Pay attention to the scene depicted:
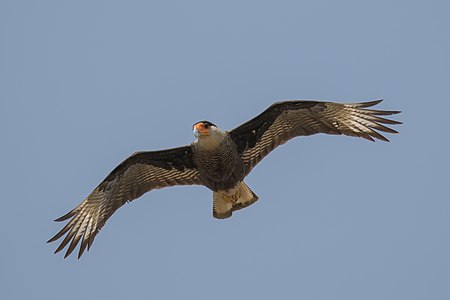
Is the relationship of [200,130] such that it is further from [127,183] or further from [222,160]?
[127,183]

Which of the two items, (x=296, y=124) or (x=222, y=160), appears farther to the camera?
(x=296, y=124)

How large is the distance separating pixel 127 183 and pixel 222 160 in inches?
70.4

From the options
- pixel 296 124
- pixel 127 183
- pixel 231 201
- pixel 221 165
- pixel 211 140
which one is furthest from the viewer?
pixel 231 201

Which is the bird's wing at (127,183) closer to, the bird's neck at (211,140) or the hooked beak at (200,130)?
the bird's neck at (211,140)

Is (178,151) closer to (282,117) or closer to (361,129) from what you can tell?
(282,117)

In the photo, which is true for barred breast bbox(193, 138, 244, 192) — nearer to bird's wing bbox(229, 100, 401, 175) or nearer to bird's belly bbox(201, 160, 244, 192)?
bird's belly bbox(201, 160, 244, 192)

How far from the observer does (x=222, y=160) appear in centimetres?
1452

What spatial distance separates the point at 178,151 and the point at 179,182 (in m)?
0.58

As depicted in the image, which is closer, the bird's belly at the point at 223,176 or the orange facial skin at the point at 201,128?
the orange facial skin at the point at 201,128

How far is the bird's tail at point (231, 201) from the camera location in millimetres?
15320

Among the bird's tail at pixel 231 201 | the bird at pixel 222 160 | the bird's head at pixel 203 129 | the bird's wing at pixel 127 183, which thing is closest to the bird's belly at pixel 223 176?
the bird at pixel 222 160

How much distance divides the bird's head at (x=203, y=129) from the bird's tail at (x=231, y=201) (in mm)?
1311

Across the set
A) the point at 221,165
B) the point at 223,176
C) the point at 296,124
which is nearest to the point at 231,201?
the point at 223,176

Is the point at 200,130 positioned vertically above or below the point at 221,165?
above
